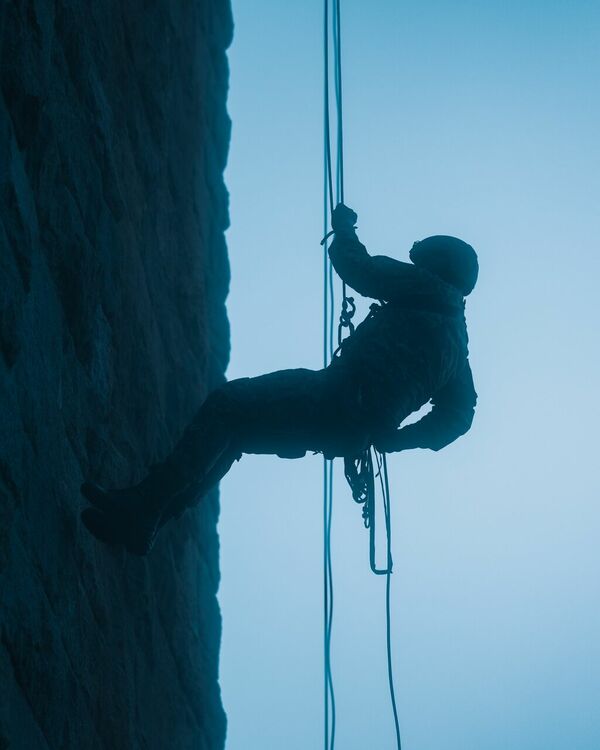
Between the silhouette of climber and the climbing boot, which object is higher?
the silhouette of climber

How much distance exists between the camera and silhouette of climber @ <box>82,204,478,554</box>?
4805 mm

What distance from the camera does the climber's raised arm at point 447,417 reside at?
5312 millimetres

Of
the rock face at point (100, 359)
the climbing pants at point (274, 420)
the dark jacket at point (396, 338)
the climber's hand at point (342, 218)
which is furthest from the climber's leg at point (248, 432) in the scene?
the climber's hand at point (342, 218)

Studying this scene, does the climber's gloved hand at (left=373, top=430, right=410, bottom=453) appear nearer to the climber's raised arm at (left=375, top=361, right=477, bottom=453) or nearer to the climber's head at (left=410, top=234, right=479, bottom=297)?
the climber's raised arm at (left=375, top=361, right=477, bottom=453)

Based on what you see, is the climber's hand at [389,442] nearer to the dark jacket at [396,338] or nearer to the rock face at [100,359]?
the dark jacket at [396,338]

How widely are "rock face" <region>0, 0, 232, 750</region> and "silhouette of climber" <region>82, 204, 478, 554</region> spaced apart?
402mm

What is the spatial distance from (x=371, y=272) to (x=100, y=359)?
3.63ft

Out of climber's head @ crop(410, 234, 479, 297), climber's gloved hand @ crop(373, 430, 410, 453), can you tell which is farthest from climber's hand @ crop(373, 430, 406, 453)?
climber's head @ crop(410, 234, 479, 297)

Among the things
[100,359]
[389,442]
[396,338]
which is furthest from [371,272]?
[100,359]

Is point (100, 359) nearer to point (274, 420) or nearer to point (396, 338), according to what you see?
point (274, 420)

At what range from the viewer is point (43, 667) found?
3885 millimetres

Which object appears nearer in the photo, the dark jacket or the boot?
the boot

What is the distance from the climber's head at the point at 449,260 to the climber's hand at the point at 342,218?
0.31 meters

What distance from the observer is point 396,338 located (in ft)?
16.3
